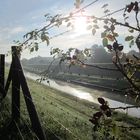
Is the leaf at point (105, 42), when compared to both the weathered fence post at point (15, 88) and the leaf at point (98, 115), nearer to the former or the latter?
the leaf at point (98, 115)

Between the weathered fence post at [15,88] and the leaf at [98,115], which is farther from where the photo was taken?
the weathered fence post at [15,88]

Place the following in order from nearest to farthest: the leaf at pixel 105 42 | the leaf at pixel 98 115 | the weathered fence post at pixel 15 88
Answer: the leaf at pixel 98 115, the leaf at pixel 105 42, the weathered fence post at pixel 15 88

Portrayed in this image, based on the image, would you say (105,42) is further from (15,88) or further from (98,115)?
(15,88)

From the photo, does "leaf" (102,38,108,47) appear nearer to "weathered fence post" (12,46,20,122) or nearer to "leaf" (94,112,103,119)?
"leaf" (94,112,103,119)

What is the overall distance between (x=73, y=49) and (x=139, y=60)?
1.05m

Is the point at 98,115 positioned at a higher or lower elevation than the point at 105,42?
lower

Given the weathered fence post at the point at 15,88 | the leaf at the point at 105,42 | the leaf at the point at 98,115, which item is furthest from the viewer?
the weathered fence post at the point at 15,88

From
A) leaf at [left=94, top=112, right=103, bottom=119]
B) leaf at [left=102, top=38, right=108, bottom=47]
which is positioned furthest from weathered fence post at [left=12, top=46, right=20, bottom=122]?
leaf at [left=94, top=112, right=103, bottom=119]

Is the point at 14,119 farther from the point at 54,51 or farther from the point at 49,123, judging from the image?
the point at 54,51

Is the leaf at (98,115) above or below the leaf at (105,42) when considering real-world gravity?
below

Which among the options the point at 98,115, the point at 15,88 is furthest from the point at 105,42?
the point at 15,88

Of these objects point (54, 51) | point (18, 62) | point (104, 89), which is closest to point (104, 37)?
point (54, 51)

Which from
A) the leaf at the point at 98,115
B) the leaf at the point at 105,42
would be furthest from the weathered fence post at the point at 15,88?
the leaf at the point at 98,115

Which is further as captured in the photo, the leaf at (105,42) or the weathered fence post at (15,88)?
the weathered fence post at (15,88)
